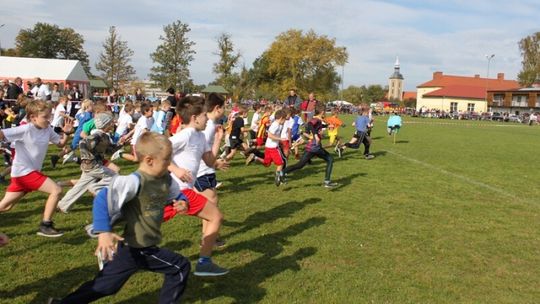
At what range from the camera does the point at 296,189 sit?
30.8 feet

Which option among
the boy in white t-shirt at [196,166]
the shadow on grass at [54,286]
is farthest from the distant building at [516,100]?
the shadow on grass at [54,286]

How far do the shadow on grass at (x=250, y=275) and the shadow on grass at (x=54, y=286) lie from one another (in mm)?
703

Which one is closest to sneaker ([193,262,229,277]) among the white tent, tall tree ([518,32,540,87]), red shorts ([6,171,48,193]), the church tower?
red shorts ([6,171,48,193])

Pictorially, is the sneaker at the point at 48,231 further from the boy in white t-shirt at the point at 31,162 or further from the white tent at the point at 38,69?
the white tent at the point at 38,69

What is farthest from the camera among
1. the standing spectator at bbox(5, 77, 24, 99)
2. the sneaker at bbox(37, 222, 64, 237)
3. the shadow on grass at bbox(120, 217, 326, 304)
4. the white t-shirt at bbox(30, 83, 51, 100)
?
the white t-shirt at bbox(30, 83, 51, 100)

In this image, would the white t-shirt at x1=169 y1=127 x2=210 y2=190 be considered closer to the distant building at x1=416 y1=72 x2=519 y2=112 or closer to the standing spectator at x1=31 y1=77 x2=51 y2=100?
the standing spectator at x1=31 y1=77 x2=51 y2=100

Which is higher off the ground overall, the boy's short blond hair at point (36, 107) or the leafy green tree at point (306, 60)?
the leafy green tree at point (306, 60)

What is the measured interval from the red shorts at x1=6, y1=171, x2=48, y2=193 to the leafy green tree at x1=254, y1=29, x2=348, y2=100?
56.9m

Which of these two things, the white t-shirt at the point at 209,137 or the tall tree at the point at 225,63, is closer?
the white t-shirt at the point at 209,137

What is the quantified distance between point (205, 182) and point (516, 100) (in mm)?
98728

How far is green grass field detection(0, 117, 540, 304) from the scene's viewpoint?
4453mm

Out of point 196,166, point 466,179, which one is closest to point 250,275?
point 196,166

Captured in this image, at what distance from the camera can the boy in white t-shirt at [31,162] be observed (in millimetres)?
5489

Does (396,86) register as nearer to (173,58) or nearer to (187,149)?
(173,58)
